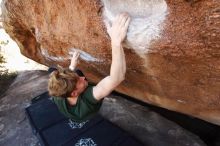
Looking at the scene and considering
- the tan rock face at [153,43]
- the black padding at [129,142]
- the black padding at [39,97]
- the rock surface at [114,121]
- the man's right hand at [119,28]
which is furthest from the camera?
the black padding at [39,97]

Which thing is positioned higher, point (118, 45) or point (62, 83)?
point (118, 45)

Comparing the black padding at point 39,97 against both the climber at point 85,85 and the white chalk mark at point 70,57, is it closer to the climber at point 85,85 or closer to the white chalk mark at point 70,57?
the white chalk mark at point 70,57

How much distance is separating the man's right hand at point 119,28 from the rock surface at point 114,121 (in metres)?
1.85

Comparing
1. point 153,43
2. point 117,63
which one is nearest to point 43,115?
point 117,63

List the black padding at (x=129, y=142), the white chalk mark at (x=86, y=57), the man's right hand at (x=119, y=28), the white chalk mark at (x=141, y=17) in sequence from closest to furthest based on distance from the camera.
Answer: the white chalk mark at (x=141, y=17) → the man's right hand at (x=119, y=28) → the white chalk mark at (x=86, y=57) → the black padding at (x=129, y=142)

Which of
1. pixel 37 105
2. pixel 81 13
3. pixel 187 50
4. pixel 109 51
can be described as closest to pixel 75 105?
pixel 109 51

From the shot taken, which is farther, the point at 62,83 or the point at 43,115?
the point at 43,115

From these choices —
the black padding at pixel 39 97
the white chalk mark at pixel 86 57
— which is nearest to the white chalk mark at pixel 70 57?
the white chalk mark at pixel 86 57

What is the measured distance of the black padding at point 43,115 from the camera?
5024 millimetres

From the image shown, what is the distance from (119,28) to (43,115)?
8.60 ft

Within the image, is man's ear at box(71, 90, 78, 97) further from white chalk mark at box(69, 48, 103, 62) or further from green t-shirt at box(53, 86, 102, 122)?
white chalk mark at box(69, 48, 103, 62)

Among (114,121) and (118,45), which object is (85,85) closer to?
(118,45)

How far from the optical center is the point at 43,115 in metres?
5.23

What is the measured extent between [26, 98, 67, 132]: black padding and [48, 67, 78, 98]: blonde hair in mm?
1869
